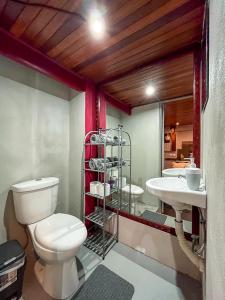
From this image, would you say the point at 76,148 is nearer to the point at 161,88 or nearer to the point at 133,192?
the point at 133,192

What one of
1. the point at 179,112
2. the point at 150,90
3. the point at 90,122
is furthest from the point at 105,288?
the point at 150,90

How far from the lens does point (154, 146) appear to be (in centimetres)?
178

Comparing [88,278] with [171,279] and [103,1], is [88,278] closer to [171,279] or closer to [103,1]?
[171,279]

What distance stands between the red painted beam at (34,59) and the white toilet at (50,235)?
1.10m

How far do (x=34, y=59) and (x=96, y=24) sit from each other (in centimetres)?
70

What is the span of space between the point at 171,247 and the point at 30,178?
1521mm

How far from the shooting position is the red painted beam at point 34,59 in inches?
47.6

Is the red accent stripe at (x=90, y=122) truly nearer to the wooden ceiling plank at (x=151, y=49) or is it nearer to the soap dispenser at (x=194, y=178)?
the wooden ceiling plank at (x=151, y=49)

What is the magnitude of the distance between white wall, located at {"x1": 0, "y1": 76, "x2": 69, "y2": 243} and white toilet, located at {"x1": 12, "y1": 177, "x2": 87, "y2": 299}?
19 centimetres

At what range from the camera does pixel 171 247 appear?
134 centimetres

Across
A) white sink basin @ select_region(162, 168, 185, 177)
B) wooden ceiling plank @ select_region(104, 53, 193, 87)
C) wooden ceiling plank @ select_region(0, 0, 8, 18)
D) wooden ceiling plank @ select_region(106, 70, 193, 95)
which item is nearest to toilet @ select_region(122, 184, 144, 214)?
white sink basin @ select_region(162, 168, 185, 177)

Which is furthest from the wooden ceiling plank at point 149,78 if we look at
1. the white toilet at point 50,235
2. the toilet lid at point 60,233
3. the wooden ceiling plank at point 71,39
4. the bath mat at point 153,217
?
the toilet lid at point 60,233

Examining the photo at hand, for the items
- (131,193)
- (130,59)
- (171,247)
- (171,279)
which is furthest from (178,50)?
(171,279)

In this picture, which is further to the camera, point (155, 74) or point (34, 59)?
point (155, 74)
